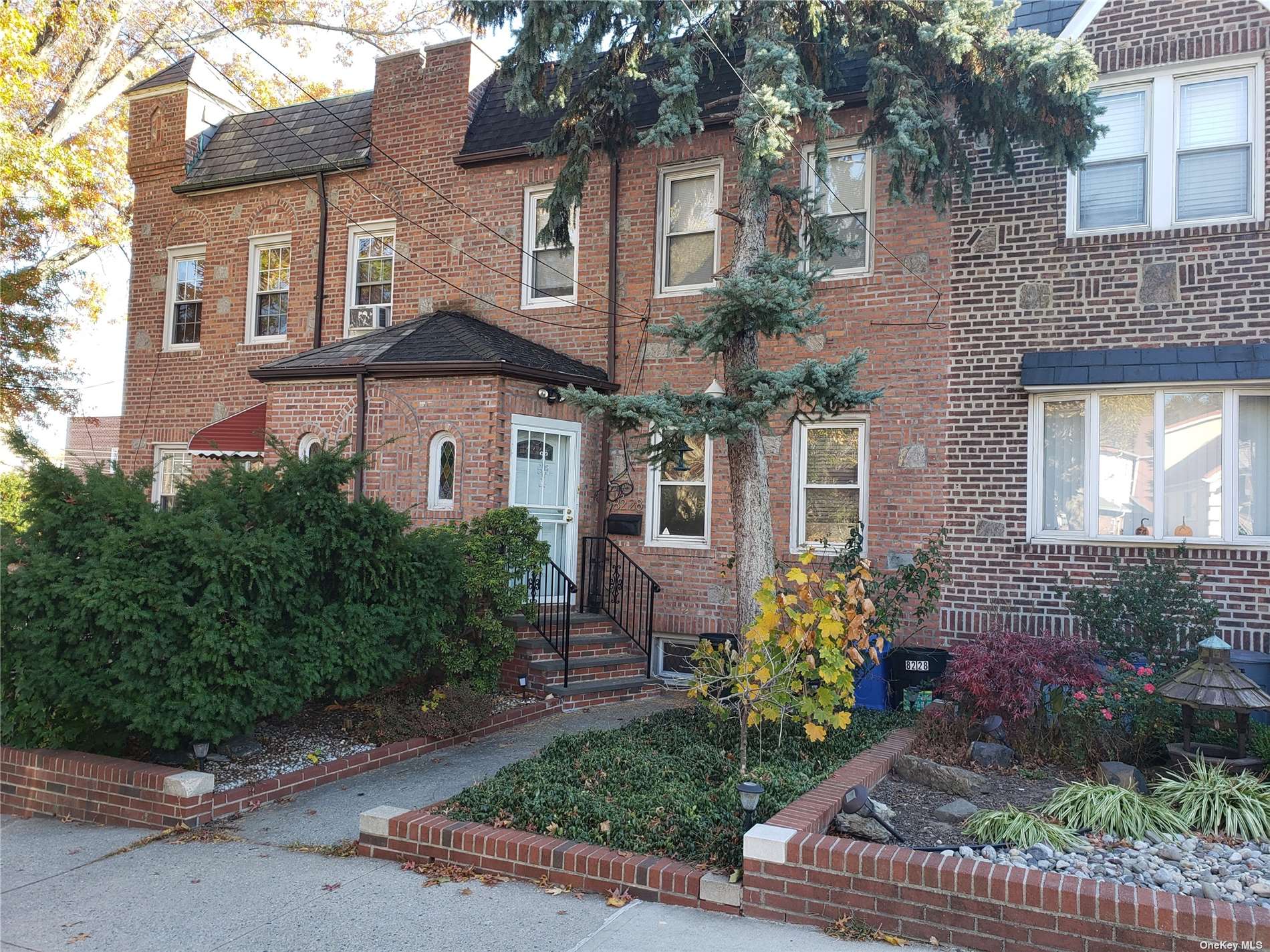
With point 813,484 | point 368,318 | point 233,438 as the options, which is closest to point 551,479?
point 813,484

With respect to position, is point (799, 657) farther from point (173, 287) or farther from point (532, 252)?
point (173, 287)

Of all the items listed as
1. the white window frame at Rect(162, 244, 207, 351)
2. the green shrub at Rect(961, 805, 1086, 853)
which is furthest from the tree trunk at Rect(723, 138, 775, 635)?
the white window frame at Rect(162, 244, 207, 351)

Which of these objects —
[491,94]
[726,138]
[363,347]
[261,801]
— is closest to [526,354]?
[363,347]

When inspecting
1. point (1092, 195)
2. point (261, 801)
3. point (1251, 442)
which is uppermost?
point (1092, 195)

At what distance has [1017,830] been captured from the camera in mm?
5043

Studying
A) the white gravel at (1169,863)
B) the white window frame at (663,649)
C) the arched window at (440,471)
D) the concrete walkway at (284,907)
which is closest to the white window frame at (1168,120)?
the white window frame at (663,649)

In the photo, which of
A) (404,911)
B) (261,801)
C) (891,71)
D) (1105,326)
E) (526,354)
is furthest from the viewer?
(526,354)

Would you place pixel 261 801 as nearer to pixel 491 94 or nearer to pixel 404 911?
pixel 404 911

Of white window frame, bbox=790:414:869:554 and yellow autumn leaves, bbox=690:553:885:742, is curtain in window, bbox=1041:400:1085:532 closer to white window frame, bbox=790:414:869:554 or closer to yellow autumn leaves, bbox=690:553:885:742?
white window frame, bbox=790:414:869:554

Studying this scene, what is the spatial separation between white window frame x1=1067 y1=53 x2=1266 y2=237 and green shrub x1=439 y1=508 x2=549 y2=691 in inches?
246

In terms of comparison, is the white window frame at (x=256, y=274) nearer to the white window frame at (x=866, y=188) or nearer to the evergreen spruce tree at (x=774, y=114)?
the evergreen spruce tree at (x=774, y=114)

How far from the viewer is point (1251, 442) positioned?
852 cm

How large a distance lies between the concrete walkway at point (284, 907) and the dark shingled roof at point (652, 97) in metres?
6.98

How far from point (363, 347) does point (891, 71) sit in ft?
21.8
